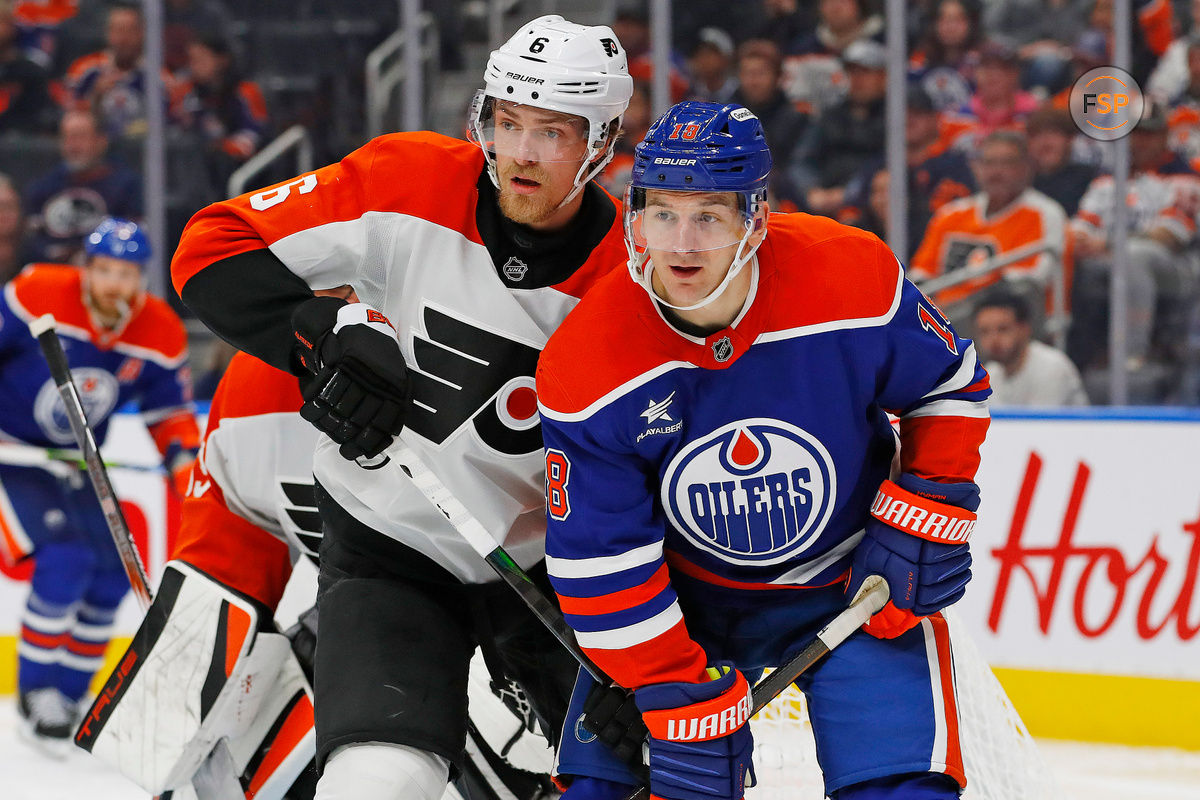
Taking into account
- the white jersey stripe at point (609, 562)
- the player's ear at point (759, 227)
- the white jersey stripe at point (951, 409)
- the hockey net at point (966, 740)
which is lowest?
the hockey net at point (966, 740)

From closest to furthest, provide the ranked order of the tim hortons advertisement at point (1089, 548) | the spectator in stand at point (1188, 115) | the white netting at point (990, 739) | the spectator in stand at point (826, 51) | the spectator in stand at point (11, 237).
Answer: the white netting at point (990, 739) < the tim hortons advertisement at point (1089, 548) < the spectator in stand at point (1188, 115) < the spectator in stand at point (826, 51) < the spectator in stand at point (11, 237)

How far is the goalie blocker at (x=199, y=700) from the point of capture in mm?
2061

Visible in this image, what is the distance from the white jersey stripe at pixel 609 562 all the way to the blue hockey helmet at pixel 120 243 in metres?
2.57

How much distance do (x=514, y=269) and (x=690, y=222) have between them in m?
0.30

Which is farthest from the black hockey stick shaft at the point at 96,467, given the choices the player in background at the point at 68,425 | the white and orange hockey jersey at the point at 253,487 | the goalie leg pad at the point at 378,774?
the player in background at the point at 68,425

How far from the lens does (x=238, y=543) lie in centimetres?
219

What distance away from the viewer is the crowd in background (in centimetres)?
415

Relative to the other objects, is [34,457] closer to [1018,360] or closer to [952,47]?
[1018,360]

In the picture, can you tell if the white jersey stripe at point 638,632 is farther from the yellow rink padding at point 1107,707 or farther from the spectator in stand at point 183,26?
the spectator in stand at point 183,26

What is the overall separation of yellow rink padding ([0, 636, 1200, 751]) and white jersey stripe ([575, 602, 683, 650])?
208cm

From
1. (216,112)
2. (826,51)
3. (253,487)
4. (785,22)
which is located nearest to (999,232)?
(826,51)

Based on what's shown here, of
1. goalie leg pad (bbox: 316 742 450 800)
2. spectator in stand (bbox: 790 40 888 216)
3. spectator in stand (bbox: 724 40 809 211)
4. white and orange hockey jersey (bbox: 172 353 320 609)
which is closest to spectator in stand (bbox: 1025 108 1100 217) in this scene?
spectator in stand (bbox: 790 40 888 216)

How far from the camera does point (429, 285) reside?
1863 mm

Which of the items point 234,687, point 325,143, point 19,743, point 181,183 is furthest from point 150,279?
point 234,687
